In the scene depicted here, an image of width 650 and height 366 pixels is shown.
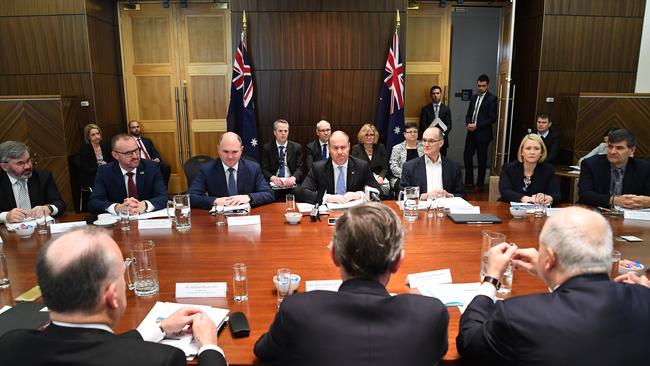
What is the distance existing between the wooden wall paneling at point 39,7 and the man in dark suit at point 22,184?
3549 millimetres

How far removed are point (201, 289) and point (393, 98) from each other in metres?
4.87

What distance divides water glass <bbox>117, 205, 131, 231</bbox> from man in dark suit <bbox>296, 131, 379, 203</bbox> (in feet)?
4.53

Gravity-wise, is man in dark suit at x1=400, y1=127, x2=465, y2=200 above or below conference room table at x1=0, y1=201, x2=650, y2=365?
above

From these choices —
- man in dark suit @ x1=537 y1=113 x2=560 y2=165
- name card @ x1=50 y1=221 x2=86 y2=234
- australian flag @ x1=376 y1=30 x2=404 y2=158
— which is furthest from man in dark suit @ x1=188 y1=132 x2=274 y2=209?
man in dark suit @ x1=537 y1=113 x2=560 y2=165

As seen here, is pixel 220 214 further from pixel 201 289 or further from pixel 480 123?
pixel 480 123

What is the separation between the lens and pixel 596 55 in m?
6.85

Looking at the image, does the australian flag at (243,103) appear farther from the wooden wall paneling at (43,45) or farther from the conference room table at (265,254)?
the conference room table at (265,254)

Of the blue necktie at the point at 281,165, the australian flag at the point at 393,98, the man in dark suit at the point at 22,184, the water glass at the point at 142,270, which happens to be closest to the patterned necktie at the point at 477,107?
the australian flag at the point at 393,98

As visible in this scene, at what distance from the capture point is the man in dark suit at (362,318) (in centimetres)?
124

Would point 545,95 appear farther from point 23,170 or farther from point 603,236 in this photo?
point 23,170

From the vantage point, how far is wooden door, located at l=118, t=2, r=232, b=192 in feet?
22.9

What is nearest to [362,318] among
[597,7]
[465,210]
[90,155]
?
[465,210]

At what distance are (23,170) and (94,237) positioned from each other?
271 cm

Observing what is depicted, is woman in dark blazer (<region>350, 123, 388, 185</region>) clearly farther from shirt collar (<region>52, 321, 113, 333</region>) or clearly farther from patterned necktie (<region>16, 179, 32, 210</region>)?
shirt collar (<region>52, 321, 113, 333</region>)
